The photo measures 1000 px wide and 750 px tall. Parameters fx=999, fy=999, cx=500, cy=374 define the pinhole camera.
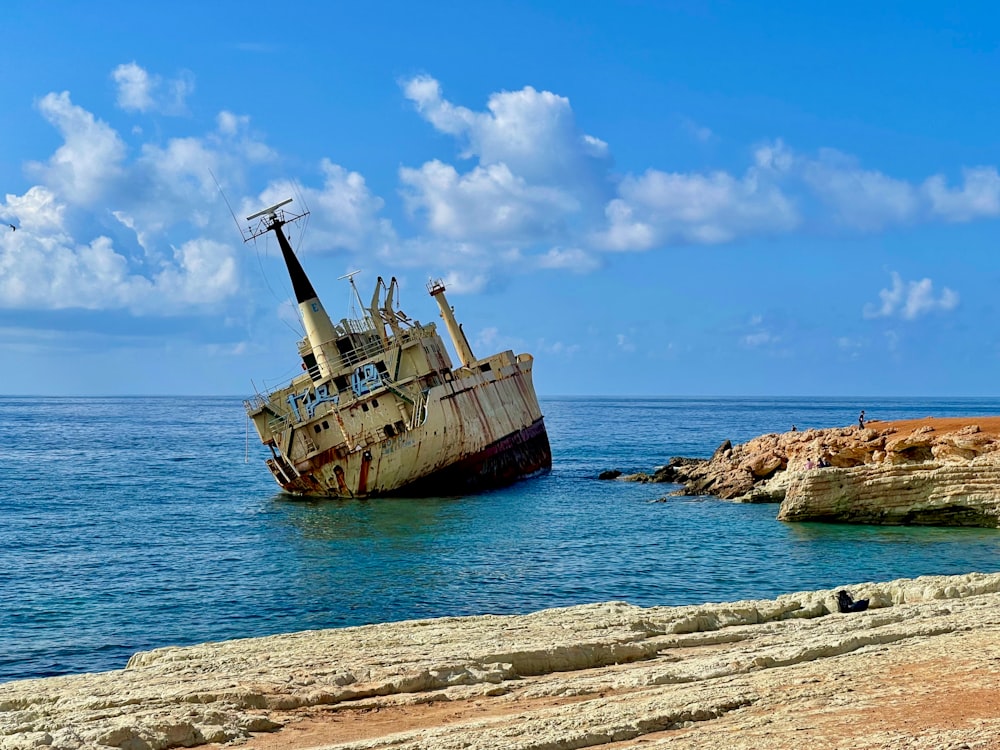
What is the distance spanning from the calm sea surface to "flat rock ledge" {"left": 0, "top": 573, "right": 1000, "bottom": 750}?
14.6ft

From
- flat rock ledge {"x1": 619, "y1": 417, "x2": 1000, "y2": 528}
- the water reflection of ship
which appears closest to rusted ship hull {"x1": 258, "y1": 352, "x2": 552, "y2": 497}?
the water reflection of ship

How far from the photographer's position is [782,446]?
34.2 m

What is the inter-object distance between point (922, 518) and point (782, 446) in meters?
10.4

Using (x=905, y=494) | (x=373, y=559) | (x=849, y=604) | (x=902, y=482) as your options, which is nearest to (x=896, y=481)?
(x=902, y=482)

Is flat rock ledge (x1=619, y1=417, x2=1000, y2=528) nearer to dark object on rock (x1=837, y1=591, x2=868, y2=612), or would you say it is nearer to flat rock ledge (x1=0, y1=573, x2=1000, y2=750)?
flat rock ledge (x1=0, y1=573, x2=1000, y2=750)

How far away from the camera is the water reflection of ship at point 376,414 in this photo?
32438 mm

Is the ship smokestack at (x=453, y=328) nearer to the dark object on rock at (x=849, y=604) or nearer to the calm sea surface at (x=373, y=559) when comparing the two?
the calm sea surface at (x=373, y=559)

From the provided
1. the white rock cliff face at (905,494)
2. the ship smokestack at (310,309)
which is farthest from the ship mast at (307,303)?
the white rock cliff face at (905,494)

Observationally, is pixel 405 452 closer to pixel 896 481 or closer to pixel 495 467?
pixel 495 467

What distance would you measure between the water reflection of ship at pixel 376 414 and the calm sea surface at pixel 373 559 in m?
1.15

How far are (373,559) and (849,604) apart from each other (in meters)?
12.1

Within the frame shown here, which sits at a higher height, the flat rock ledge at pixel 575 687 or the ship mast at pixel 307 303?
the ship mast at pixel 307 303

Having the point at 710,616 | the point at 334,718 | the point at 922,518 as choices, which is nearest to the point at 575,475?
the point at 922,518

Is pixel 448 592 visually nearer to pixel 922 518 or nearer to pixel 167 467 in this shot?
pixel 922 518
